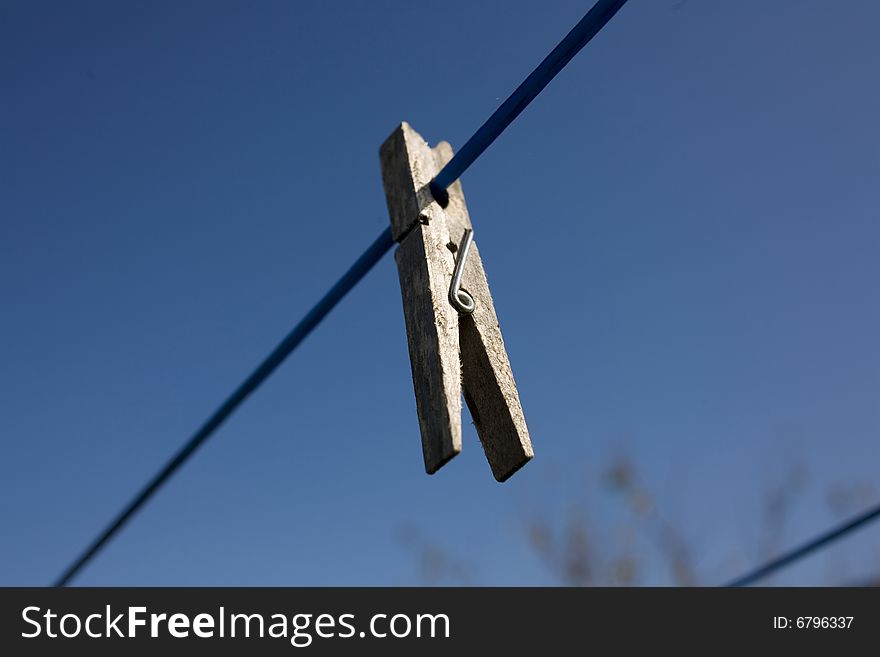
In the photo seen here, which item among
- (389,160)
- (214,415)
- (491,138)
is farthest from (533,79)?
(214,415)

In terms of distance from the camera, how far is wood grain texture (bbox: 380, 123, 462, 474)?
1.09m

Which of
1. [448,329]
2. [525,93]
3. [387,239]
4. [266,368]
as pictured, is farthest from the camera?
[266,368]

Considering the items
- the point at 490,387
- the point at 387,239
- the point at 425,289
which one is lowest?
the point at 490,387

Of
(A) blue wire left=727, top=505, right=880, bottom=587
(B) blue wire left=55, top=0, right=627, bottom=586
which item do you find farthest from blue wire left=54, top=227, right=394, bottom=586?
(A) blue wire left=727, top=505, right=880, bottom=587

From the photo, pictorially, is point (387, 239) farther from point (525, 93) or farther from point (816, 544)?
point (816, 544)

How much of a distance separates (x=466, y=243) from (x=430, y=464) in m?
0.50

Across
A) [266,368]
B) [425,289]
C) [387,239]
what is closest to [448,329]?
[425,289]

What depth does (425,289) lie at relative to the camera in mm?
1260

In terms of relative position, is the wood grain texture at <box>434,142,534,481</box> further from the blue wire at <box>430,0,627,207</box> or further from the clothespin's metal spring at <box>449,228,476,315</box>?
the blue wire at <box>430,0,627,207</box>

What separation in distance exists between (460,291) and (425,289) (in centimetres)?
9

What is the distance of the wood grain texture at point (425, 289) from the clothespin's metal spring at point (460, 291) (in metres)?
0.01

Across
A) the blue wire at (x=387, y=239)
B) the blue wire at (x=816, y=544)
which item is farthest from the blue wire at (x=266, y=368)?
the blue wire at (x=816, y=544)

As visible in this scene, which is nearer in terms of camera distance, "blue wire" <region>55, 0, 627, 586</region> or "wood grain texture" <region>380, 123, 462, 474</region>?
"wood grain texture" <region>380, 123, 462, 474</region>

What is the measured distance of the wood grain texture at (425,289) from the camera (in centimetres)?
109
